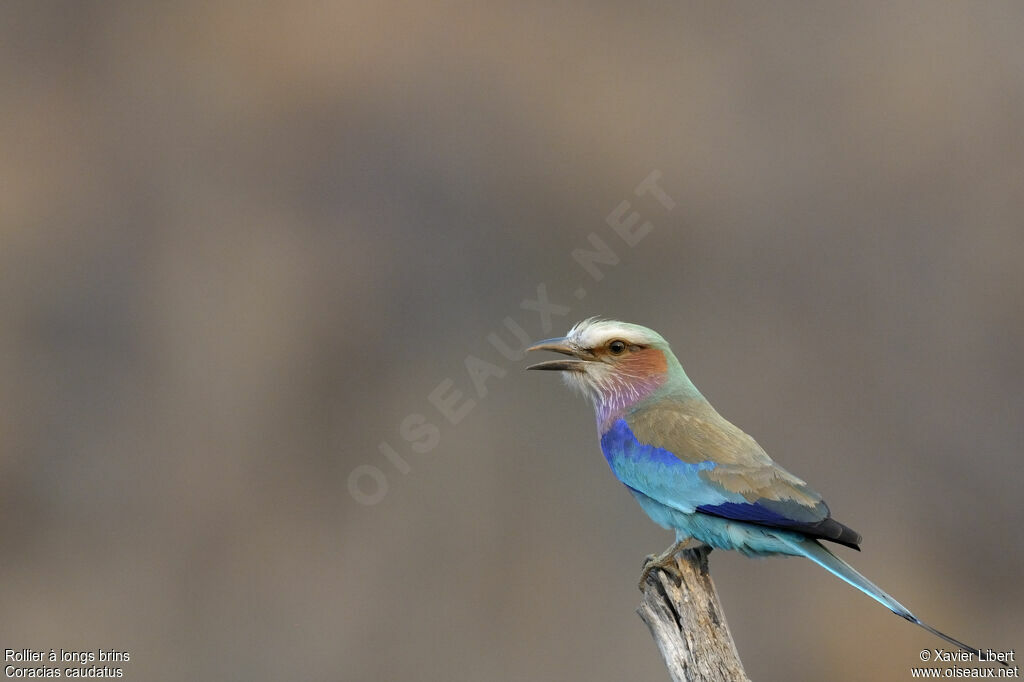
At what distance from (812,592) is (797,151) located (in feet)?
12.2

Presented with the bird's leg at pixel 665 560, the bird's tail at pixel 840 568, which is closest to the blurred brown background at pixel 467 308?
the bird's leg at pixel 665 560

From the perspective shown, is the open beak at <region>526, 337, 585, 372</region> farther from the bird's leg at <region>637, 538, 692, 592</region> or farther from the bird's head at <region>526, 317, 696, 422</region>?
the bird's leg at <region>637, 538, 692, 592</region>

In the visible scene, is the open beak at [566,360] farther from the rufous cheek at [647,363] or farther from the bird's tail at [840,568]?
the bird's tail at [840,568]

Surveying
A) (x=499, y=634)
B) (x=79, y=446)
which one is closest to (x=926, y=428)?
(x=499, y=634)

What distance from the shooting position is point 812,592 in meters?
9.12

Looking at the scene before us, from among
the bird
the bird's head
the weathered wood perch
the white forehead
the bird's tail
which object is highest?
the white forehead

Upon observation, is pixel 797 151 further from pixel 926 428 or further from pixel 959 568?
pixel 959 568

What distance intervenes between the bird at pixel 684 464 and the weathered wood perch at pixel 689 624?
0.29 feet

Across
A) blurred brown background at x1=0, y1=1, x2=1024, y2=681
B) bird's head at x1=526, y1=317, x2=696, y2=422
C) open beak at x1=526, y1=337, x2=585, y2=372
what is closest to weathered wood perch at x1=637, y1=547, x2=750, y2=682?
bird's head at x1=526, y1=317, x2=696, y2=422

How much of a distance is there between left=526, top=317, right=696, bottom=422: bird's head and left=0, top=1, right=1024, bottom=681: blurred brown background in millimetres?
4454

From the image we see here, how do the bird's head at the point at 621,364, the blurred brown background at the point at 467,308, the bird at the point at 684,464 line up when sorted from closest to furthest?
the bird at the point at 684,464, the bird's head at the point at 621,364, the blurred brown background at the point at 467,308

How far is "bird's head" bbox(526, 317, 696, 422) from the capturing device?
4516 mm

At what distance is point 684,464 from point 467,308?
5325 millimetres

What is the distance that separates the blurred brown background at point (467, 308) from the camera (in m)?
9.03
